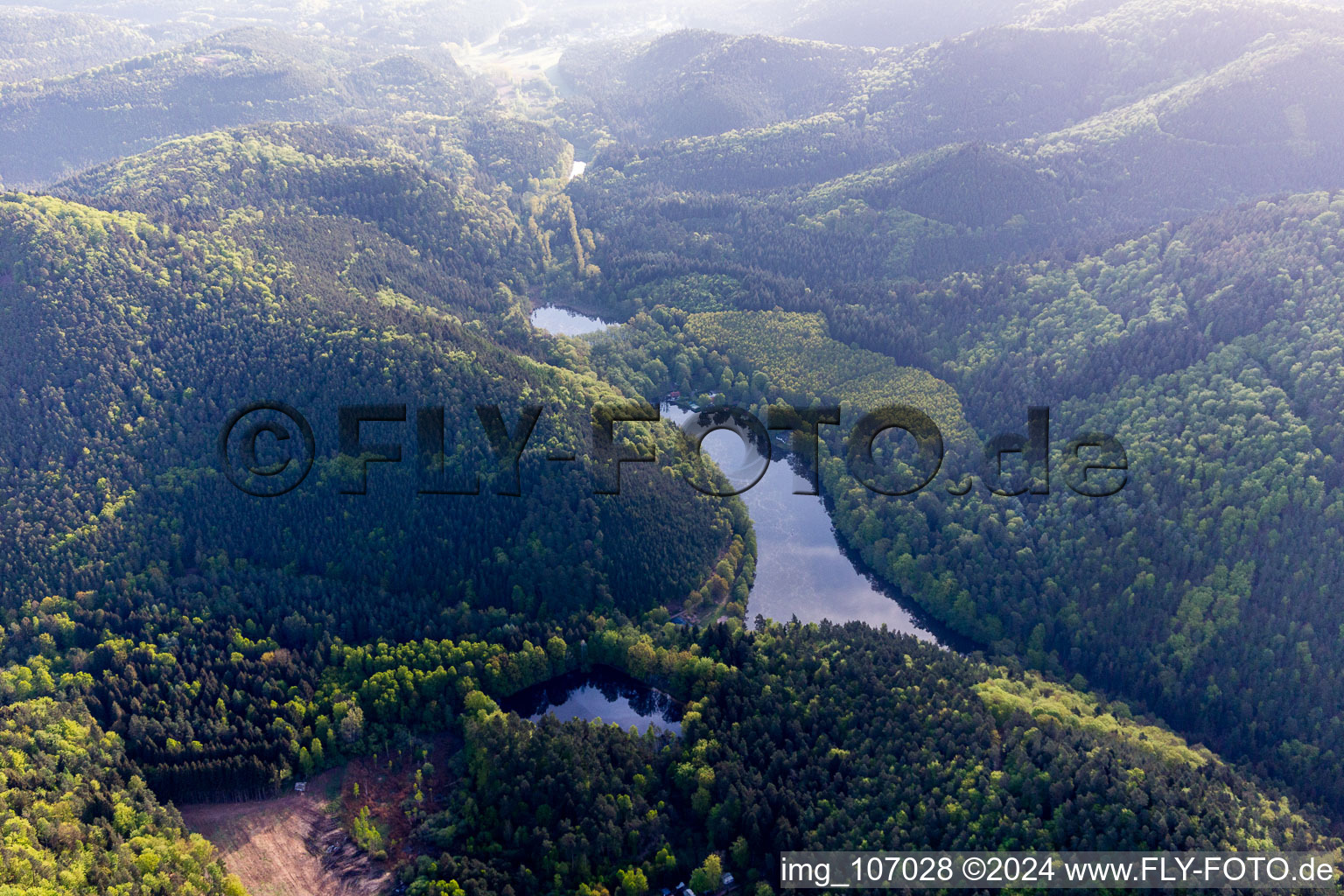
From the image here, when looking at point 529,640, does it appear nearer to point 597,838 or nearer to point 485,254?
point 597,838

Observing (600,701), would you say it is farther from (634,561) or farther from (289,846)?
(289,846)

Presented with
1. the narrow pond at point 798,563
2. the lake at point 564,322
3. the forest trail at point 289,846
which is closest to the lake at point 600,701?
the narrow pond at point 798,563

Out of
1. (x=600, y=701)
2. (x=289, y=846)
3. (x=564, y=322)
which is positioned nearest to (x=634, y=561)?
(x=600, y=701)

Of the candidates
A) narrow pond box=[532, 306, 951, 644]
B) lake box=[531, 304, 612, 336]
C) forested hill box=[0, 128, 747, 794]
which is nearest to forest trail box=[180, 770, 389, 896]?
forested hill box=[0, 128, 747, 794]

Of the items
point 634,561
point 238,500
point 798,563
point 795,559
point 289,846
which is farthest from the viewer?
point 795,559

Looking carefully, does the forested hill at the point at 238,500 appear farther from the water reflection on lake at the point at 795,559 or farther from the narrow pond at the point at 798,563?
the narrow pond at the point at 798,563

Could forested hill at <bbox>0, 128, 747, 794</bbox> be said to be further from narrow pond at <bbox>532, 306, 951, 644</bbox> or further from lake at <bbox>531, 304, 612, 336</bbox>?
lake at <bbox>531, 304, 612, 336</bbox>
